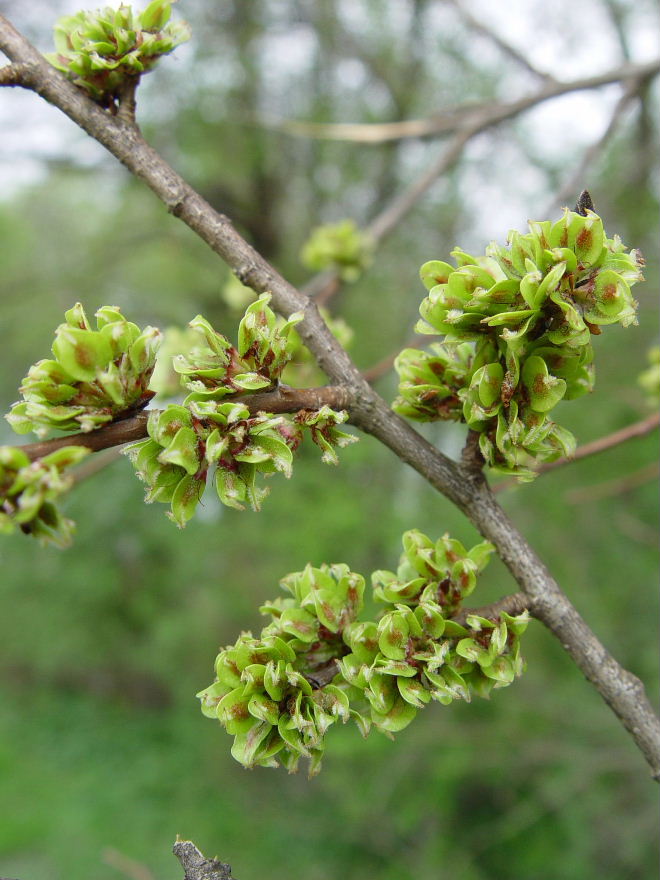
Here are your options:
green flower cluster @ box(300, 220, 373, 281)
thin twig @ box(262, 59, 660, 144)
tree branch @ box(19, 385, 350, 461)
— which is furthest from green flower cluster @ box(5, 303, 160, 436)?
thin twig @ box(262, 59, 660, 144)

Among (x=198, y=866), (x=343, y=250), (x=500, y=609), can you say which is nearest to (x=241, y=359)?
(x=500, y=609)

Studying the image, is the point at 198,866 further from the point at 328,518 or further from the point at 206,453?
the point at 328,518

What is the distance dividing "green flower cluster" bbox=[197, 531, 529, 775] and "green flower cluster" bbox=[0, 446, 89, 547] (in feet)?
0.99

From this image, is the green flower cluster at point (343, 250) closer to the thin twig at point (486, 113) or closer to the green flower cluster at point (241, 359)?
the thin twig at point (486, 113)

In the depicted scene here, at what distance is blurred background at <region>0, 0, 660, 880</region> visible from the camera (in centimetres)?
472

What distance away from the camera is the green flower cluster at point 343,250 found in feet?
8.32

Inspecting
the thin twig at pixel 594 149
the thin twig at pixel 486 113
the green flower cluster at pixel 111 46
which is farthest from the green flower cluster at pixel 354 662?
the thin twig at pixel 486 113

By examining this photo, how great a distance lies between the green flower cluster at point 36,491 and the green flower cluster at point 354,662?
301 millimetres

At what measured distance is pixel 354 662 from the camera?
0.93m

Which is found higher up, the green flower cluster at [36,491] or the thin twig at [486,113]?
the thin twig at [486,113]

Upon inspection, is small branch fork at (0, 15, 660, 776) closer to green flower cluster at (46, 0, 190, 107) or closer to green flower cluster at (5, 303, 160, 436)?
green flower cluster at (46, 0, 190, 107)

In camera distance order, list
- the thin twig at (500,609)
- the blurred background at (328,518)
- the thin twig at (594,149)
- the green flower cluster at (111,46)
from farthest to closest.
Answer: the blurred background at (328,518) → the thin twig at (594,149) → the green flower cluster at (111,46) → the thin twig at (500,609)

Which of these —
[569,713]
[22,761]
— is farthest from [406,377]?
A: [22,761]

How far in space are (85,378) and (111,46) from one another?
0.61 metres
